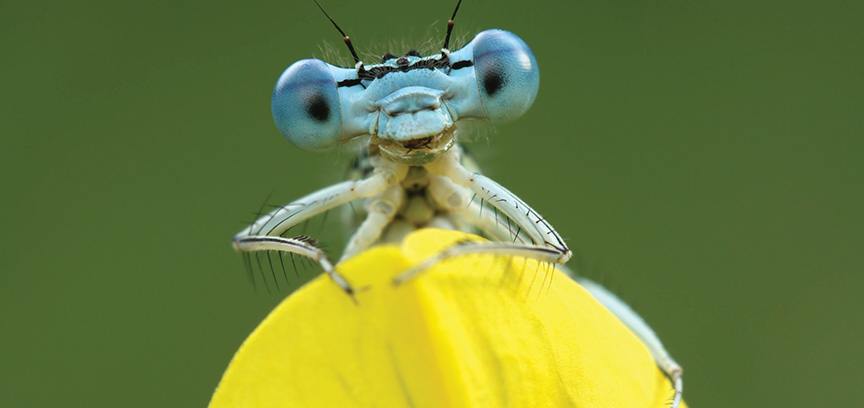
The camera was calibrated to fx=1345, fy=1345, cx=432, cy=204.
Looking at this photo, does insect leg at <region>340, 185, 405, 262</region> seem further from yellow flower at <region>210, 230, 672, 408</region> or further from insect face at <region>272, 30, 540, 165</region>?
yellow flower at <region>210, 230, 672, 408</region>

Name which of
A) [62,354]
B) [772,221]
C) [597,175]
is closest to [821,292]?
[772,221]

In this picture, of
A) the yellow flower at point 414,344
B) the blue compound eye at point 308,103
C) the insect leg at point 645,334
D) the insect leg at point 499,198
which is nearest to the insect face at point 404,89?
the blue compound eye at point 308,103

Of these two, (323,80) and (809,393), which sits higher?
(323,80)

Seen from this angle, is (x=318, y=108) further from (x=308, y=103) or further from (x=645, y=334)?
(x=645, y=334)

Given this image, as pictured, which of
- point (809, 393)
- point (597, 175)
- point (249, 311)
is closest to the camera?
point (809, 393)

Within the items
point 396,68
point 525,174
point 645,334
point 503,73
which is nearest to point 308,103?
Answer: point 396,68

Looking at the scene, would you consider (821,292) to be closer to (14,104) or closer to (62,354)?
(62,354)
